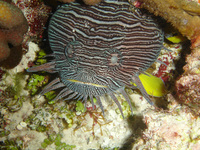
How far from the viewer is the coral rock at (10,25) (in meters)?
3.49

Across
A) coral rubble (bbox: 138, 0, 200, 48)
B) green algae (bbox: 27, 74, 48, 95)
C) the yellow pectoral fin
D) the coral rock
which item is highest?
coral rubble (bbox: 138, 0, 200, 48)

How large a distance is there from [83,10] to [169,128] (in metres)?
3.27

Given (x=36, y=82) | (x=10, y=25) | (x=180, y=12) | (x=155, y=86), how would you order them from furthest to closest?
(x=36, y=82), (x=155, y=86), (x=10, y=25), (x=180, y=12)

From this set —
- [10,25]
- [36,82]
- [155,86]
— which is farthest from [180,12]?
[36,82]

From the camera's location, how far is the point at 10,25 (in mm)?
3705

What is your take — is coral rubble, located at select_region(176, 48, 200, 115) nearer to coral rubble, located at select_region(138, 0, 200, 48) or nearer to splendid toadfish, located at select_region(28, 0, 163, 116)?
coral rubble, located at select_region(138, 0, 200, 48)

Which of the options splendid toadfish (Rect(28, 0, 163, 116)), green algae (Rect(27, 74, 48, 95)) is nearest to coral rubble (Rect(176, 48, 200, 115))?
splendid toadfish (Rect(28, 0, 163, 116))

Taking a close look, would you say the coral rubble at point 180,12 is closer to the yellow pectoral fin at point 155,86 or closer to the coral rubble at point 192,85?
the coral rubble at point 192,85

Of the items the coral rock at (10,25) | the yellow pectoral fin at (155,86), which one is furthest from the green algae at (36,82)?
the yellow pectoral fin at (155,86)

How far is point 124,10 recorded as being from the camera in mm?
3707

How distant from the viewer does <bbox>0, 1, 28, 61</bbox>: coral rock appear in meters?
3.49

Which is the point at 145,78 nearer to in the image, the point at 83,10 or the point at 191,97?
the point at 191,97

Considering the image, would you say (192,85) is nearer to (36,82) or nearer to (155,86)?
(155,86)

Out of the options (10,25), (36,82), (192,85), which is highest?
(192,85)
